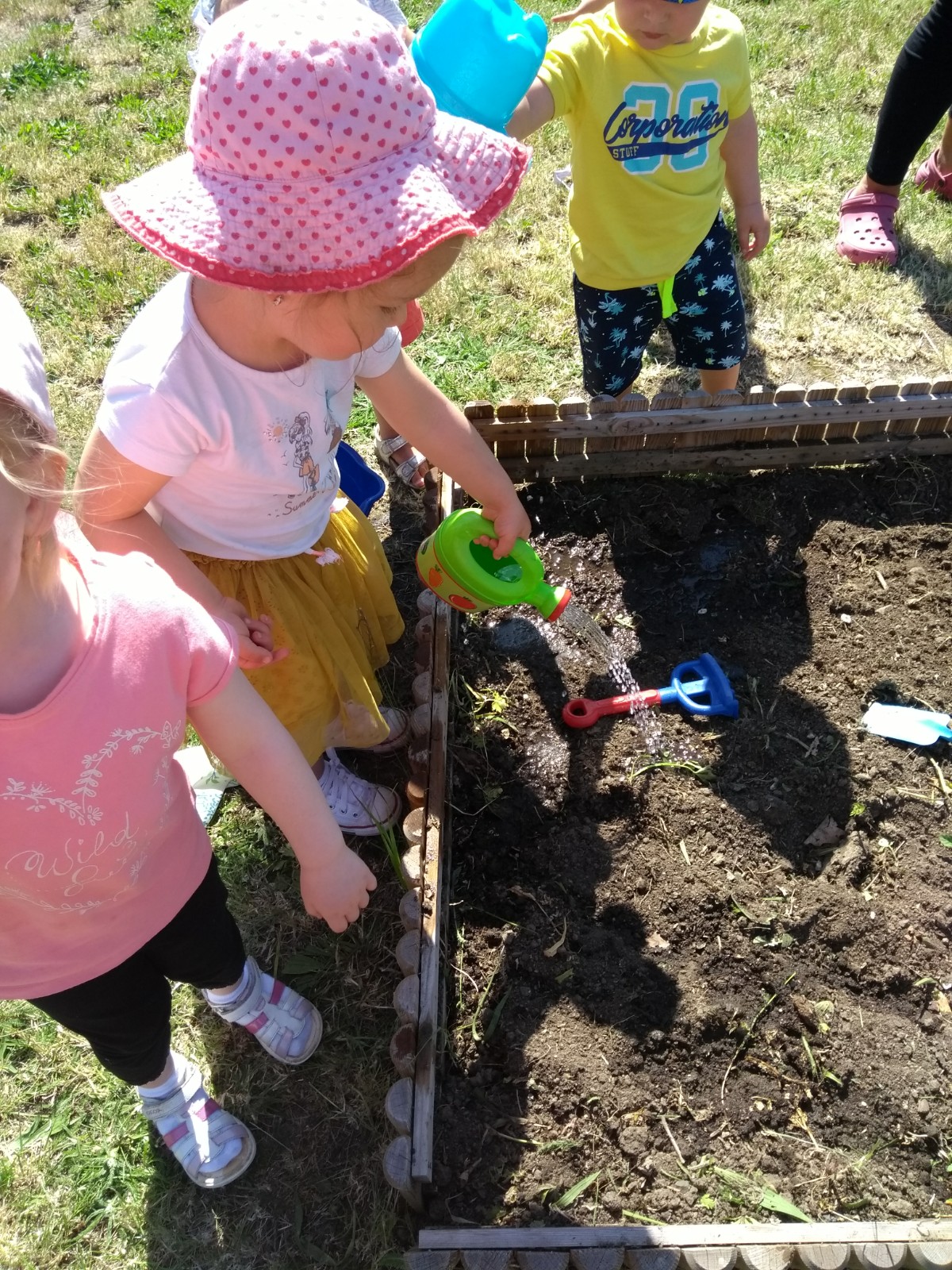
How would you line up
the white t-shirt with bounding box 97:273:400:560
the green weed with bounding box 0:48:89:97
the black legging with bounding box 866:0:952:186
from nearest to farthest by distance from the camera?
the white t-shirt with bounding box 97:273:400:560 → the black legging with bounding box 866:0:952:186 → the green weed with bounding box 0:48:89:97

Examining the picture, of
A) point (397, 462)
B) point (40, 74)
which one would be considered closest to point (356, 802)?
point (397, 462)

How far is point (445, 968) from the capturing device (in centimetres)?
189

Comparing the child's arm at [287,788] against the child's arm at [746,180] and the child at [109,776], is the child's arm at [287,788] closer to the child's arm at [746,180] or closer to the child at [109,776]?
the child at [109,776]

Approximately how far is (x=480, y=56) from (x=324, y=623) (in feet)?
3.95

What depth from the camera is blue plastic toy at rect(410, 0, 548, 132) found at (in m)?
1.81

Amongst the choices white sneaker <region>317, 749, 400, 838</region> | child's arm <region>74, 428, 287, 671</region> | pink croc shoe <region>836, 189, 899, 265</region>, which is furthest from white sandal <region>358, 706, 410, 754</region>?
pink croc shoe <region>836, 189, 899, 265</region>

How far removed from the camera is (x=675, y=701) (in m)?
2.28

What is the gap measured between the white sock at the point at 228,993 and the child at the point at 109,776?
17 cm

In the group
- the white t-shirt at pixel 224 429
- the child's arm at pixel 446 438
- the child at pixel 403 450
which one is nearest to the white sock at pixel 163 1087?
the white t-shirt at pixel 224 429

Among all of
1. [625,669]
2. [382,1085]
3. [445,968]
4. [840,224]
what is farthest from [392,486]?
[840,224]

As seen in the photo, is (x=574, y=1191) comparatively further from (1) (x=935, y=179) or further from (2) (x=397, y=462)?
(1) (x=935, y=179)

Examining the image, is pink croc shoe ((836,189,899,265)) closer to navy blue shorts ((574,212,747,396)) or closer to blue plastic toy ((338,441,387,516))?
navy blue shorts ((574,212,747,396))

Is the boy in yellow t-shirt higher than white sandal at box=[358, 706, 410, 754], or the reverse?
the boy in yellow t-shirt

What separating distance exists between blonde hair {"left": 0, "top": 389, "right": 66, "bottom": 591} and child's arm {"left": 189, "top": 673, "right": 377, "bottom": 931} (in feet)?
0.98
